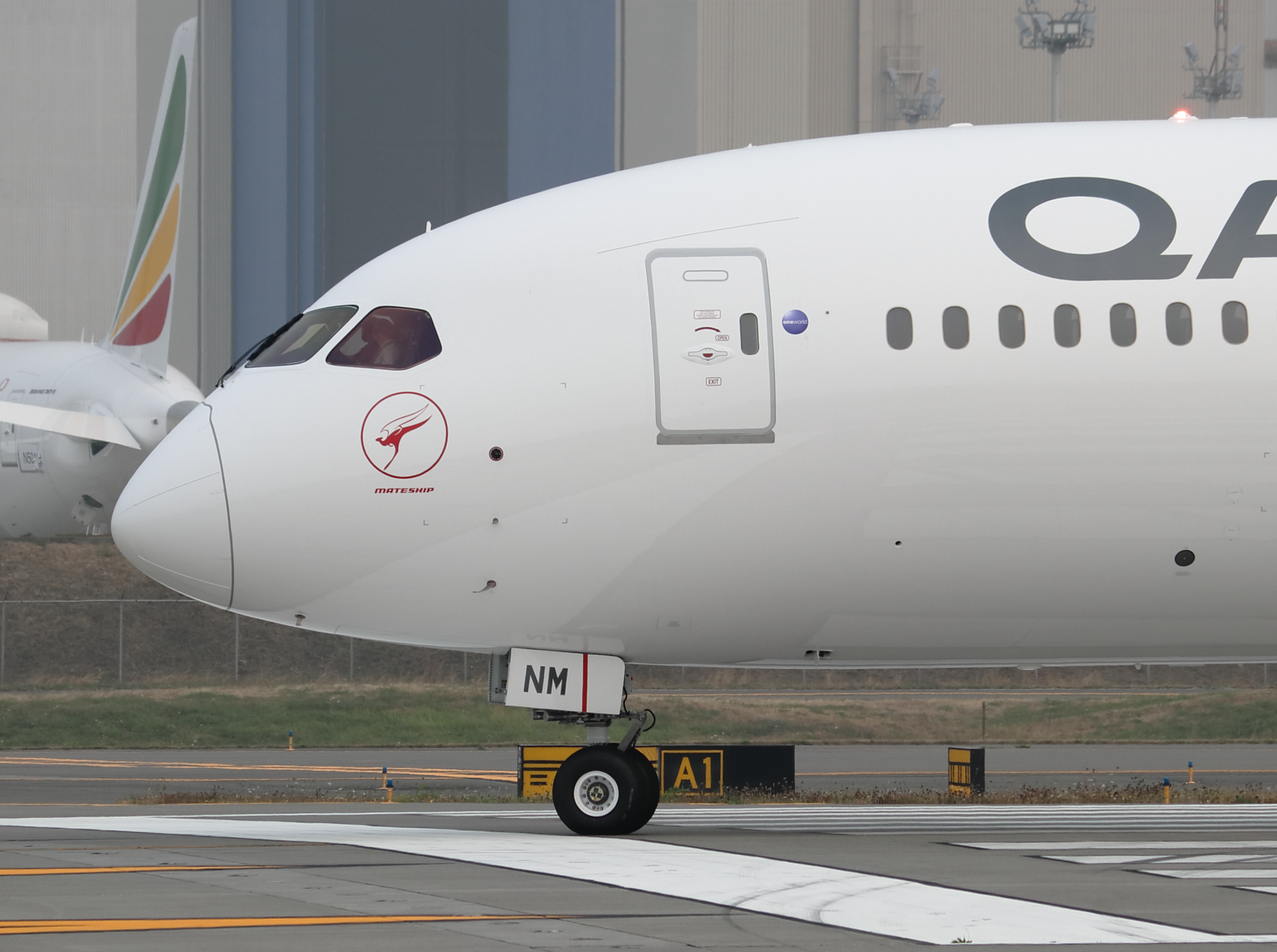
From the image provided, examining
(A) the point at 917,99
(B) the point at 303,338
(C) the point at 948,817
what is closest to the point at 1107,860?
(C) the point at 948,817

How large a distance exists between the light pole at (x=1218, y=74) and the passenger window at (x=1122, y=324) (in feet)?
159

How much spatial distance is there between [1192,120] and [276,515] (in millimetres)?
8586

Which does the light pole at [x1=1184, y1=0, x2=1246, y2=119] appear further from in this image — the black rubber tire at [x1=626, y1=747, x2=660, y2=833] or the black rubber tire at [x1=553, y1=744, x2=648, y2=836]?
the black rubber tire at [x1=553, y1=744, x2=648, y2=836]

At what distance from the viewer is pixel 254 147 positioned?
6384 centimetres

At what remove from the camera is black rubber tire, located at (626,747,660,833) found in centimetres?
1538

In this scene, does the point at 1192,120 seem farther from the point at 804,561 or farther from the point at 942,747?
the point at 942,747

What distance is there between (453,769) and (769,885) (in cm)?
1966

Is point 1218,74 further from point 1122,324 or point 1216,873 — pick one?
point 1216,873

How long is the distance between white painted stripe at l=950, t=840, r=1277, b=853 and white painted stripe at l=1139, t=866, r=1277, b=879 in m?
1.59

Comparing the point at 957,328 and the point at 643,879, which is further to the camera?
the point at 957,328

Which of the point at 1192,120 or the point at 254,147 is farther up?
the point at 254,147

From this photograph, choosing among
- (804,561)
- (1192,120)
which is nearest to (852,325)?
(804,561)

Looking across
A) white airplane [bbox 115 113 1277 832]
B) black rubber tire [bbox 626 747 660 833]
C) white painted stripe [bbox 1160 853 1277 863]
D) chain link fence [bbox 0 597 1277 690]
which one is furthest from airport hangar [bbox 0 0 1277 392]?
white painted stripe [bbox 1160 853 1277 863]

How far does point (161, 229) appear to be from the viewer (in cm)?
5303
